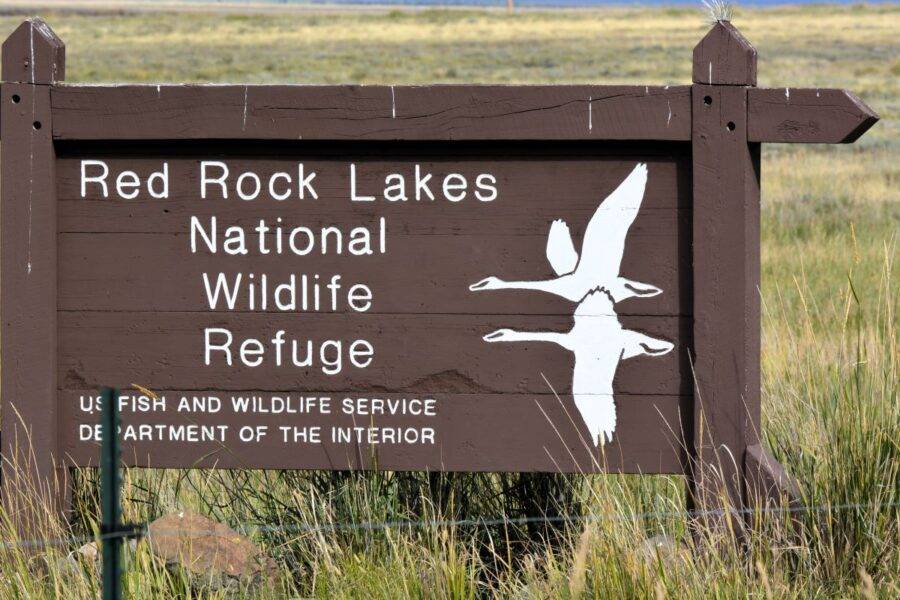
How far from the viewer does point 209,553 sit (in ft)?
11.1

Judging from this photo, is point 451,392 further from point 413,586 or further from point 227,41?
point 227,41

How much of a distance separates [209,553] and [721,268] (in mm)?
1675

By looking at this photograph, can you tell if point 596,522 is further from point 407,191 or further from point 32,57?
point 32,57

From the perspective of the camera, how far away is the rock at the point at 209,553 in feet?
10.9

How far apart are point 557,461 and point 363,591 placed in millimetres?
708

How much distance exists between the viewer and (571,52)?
57.1 m

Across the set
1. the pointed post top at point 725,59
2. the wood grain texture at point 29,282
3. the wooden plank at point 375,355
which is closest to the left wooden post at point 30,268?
the wood grain texture at point 29,282

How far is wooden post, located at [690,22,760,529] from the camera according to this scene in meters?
3.45

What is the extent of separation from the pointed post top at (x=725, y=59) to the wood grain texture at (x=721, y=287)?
0.11ft

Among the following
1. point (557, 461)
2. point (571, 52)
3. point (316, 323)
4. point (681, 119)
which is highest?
point (571, 52)

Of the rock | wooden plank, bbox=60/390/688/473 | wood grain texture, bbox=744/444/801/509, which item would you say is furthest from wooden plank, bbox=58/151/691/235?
the rock

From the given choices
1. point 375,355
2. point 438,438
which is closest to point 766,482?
point 438,438

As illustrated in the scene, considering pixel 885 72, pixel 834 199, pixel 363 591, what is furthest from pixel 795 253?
pixel 885 72

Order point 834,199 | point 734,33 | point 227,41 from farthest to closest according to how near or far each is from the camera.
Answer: point 227,41
point 834,199
point 734,33
